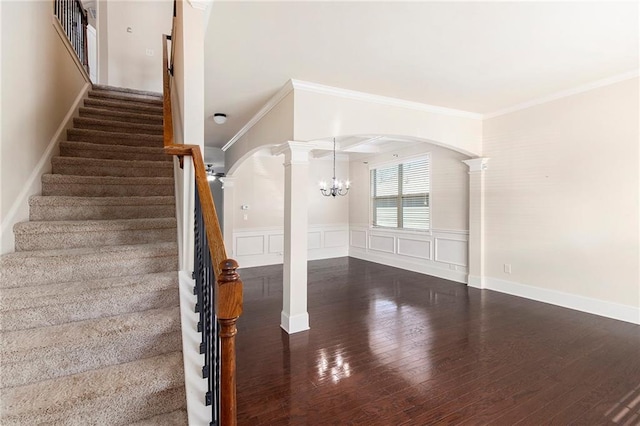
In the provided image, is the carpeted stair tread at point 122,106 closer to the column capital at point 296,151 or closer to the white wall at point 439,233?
the column capital at point 296,151

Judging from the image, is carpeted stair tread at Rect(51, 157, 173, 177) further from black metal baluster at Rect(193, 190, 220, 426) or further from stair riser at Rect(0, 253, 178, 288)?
black metal baluster at Rect(193, 190, 220, 426)

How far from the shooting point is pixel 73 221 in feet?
7.50

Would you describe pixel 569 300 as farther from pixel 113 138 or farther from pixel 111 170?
pixel 113 138

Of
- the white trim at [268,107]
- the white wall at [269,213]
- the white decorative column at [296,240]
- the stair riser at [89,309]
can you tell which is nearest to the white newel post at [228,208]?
the white wall at [269,213]

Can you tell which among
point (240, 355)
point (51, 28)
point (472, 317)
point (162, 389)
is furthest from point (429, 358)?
point (51, 28)

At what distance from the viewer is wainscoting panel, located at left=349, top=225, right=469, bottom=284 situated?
554 centimetres

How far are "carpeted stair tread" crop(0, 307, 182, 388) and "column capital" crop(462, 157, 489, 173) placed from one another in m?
4.86

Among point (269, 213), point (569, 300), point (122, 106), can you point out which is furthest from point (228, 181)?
point (569, 300)

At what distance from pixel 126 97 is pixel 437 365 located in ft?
16.7

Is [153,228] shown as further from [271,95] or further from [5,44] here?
[271,95]

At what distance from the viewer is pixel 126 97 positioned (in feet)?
14.0

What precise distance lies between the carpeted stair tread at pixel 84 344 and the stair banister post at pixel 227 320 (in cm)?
72

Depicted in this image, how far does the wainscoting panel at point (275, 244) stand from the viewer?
699cm

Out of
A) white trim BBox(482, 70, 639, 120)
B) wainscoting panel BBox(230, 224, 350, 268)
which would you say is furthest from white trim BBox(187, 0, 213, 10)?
wainscoting panel BBox(230, 224, 350, 268)
